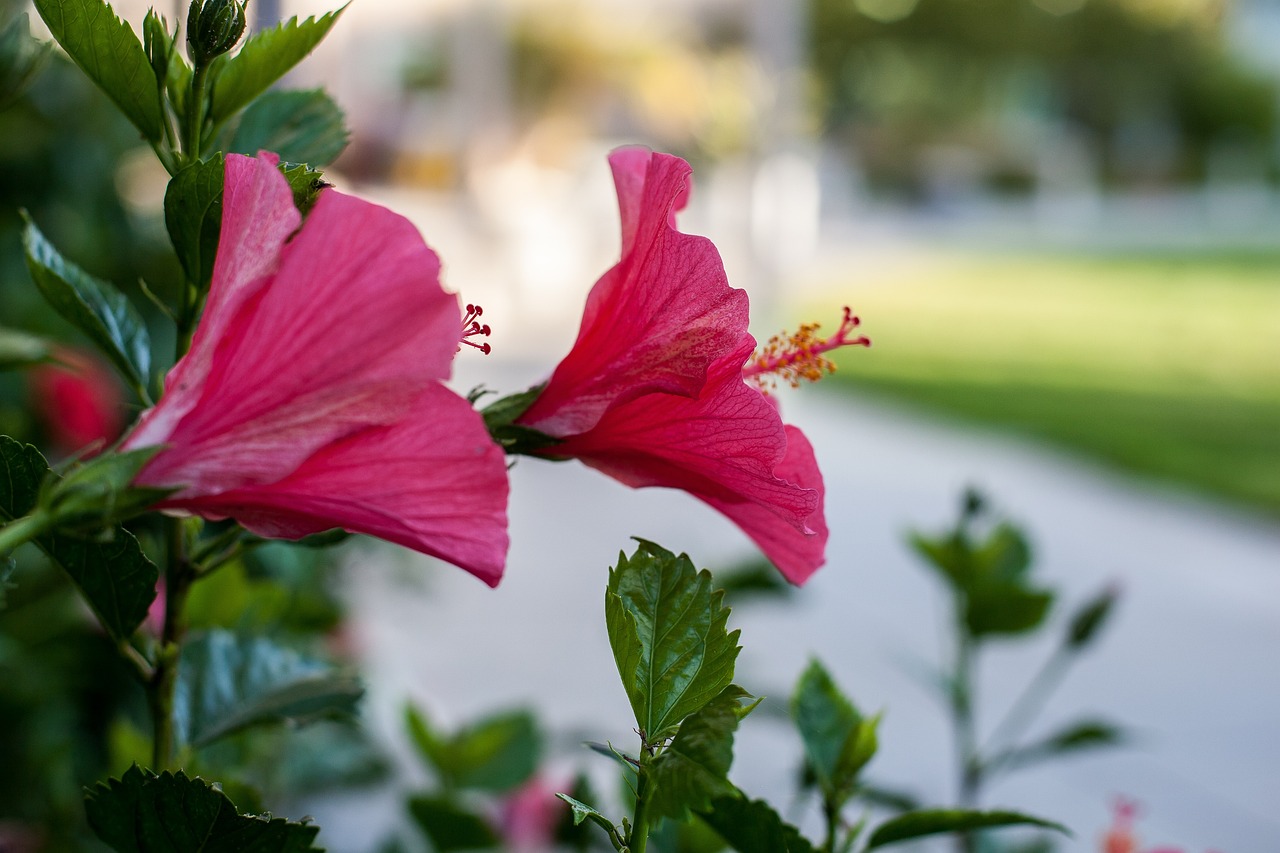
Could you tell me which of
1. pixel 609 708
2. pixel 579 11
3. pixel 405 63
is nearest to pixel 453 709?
pixel 609 708

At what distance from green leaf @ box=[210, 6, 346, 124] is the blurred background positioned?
0.06m

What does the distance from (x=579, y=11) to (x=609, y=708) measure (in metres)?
9.13

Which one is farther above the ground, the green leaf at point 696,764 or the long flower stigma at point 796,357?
the long flower stigma at point 796,357

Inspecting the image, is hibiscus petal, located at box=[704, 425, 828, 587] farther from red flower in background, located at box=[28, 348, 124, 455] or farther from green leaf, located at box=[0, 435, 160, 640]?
red flower in background, located at box=[28, 348, 124, 455]

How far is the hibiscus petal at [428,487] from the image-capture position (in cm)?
38

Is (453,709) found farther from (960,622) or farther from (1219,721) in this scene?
(960,622)

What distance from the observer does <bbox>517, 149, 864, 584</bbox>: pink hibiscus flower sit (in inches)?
16.7

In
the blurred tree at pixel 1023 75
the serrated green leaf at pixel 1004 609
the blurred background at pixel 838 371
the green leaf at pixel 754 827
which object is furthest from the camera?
the blurred tree at pixel 1023 75

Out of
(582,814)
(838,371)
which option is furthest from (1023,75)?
(582,814)

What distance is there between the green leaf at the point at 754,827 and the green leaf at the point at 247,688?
0.64 ft

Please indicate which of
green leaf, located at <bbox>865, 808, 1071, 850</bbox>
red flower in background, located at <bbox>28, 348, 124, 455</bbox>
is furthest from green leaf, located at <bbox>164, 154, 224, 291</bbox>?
red flower in background, located at <bbox>28, 348, 124, 455</bbox>

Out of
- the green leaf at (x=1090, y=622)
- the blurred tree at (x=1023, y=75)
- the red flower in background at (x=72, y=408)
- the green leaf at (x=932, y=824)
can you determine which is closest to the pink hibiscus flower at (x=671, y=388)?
the green leaf at (x=932, y=824)

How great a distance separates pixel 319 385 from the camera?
372mm

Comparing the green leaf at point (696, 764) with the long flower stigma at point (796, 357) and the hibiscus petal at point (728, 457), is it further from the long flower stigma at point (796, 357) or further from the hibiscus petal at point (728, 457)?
the long flower stigma at point (796, 357)
